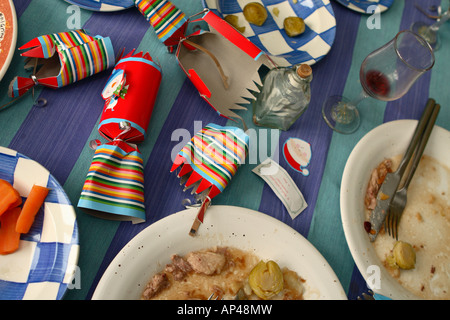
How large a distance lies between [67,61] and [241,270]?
622 mm

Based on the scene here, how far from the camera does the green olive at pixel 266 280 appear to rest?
697mm

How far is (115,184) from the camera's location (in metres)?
0.73

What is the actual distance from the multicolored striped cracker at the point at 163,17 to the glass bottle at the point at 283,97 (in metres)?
0.28

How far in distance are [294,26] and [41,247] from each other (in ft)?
2.91

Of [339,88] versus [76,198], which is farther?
[339,88]

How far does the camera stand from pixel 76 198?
0.76m

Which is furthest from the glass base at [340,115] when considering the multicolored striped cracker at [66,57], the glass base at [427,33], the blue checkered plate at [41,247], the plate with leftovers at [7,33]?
the plate with leftovers at [7,33]

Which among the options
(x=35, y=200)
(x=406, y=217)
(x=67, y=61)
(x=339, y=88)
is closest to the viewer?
(x=35, y=200)

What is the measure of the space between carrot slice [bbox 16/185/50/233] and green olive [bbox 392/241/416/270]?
0.80 metres

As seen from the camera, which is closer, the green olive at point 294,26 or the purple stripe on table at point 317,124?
the purple stripe on table at point 317,124

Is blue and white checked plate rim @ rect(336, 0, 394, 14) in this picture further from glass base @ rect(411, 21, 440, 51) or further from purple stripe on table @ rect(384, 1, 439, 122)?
purple stripe on table @ rect(384, 1, 439, 122)

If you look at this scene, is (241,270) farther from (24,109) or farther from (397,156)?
(24,109)

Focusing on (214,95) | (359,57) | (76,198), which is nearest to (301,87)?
(214,95)

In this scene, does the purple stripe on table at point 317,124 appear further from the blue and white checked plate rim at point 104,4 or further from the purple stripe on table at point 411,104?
the blue and white checked plate rim at point 104,4
